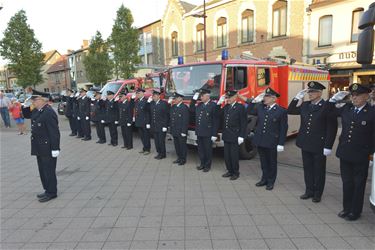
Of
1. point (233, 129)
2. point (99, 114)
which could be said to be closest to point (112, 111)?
point (99, 114)

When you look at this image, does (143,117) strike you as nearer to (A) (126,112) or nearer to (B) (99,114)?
(A) (126,112)

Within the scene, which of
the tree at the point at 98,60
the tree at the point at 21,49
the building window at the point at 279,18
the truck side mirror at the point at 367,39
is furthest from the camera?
the tree at the point at 98,60

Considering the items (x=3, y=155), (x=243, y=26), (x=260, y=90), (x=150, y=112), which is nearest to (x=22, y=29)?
(x=243, y=26)

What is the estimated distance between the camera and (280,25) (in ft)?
62.1

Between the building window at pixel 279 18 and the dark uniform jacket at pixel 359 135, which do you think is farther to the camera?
the building window at pixel 279 18

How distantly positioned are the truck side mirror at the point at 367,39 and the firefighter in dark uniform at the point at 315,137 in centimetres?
95

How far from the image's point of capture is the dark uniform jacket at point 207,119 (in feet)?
19.9

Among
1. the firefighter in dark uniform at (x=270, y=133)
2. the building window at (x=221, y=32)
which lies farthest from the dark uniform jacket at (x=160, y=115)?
the building window at (x=221, y=32)

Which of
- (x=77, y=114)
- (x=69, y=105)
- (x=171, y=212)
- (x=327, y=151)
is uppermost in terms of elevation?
(x=69, y=105)

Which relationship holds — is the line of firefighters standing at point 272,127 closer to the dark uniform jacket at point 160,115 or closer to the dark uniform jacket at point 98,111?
the dark uniform jacket at point 160,115

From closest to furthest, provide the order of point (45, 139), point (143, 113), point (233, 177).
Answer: point (45, 139)
point (233, 177)
point (143, 113)

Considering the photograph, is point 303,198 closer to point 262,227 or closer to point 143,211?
point 262,227

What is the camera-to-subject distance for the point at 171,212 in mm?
4191

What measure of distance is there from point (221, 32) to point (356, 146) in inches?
833
